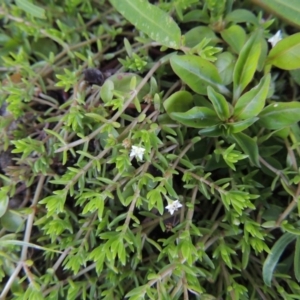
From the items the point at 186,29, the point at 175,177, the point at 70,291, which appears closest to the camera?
the point at 70,291

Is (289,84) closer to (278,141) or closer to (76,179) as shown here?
Result: (278,141)

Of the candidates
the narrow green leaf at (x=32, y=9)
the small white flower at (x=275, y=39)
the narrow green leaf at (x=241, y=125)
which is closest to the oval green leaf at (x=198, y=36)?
the small white flower at (x=275, y=39)

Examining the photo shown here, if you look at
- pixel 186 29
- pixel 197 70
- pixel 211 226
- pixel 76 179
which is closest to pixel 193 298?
pixel 211 226

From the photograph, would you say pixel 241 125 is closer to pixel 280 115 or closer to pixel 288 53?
pixel 280 115

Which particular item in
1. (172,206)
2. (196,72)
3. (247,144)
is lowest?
(172,206)

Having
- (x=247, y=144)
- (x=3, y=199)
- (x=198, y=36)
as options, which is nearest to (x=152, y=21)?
(x=198, y=36)

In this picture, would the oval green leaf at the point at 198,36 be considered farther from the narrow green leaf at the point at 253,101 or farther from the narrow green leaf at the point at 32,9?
the narrow green leaf at the point at 32,9

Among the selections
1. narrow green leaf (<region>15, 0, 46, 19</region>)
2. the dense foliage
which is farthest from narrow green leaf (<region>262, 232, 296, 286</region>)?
narrow green leaf (<region>15, 0, 46, 19</region>)
